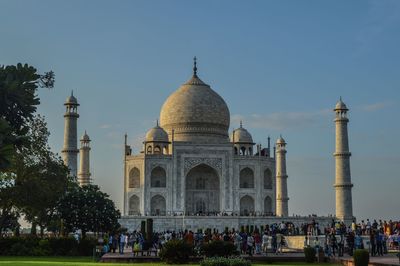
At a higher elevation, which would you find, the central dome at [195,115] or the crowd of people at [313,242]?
the central dome at [195,115]

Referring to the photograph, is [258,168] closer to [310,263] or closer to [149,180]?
[149,180]

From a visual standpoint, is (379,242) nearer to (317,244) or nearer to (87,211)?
(317,244)

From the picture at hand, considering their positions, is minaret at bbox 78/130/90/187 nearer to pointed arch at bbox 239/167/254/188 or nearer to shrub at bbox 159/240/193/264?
pointed arch at bbox 239/167/254/188

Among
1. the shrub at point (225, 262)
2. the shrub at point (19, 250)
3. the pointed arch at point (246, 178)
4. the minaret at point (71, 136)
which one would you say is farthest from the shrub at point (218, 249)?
the pointed arch at point (246, 178)

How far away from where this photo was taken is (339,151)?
2035 inches

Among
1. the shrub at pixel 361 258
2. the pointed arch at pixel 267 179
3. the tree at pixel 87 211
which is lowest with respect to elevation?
the shrub at pixel 361 258

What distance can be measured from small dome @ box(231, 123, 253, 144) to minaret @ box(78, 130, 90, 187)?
41.7 feet

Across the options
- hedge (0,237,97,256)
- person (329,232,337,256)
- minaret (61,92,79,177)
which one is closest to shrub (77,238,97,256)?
hedge (0,237,97,256)

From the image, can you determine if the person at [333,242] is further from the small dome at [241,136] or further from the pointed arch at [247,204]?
the small dome at [241,136]

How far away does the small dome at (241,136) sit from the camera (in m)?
56.3

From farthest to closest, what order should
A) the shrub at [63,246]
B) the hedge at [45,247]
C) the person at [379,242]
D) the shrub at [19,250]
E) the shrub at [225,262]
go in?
the shrub at [63,246]
the hedge at [45,247]
the shrub at [19,250]
the person at [379,242]
the shrub at [225,262]

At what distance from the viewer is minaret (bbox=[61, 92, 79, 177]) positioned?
51.2m

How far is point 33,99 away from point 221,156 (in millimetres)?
31552

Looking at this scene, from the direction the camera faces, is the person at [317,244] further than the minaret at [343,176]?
No
